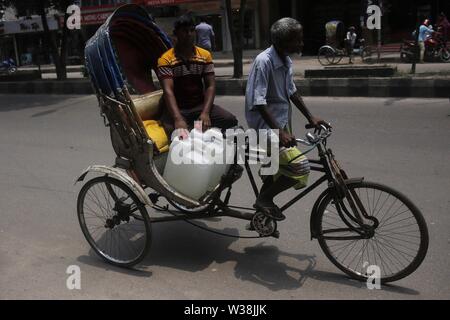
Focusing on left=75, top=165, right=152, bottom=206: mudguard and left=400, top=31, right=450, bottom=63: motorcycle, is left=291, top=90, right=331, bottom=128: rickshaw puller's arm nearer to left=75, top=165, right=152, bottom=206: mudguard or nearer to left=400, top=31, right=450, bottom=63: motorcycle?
left=75, top=165, right=152, bottom=206: mudguard

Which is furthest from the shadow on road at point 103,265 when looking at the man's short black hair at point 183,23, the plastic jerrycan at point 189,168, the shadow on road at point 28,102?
the shadow on road at point 28,102

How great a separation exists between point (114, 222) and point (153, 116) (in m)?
0.84

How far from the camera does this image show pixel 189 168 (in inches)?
137

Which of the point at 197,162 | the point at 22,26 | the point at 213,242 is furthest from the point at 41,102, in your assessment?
the point at 22,26

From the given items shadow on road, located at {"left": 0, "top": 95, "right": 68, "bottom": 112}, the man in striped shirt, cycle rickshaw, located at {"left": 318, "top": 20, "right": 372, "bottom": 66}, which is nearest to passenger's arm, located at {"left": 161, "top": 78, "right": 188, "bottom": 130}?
the man in striped shirt

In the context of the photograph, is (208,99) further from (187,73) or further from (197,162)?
(197,162)

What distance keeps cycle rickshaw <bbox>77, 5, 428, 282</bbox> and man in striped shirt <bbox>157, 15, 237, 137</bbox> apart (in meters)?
0.24

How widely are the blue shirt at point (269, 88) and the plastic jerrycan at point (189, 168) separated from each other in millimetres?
399

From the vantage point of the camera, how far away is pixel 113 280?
3.49 metres

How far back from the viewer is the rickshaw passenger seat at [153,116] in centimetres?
367

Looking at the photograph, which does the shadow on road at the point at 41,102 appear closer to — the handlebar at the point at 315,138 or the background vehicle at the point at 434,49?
the handlebar at the point at 315,138

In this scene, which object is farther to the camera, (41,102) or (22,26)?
(22,26)
